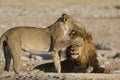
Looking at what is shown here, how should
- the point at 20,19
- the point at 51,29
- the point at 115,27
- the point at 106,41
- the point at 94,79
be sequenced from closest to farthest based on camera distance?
the point at 94,79 → the point at 51,29 → the point at 106,41 → the point at 115,27 → the point at 20,19

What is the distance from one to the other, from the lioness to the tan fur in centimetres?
22

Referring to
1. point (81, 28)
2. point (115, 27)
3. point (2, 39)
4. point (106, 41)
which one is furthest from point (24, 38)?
point (115, 27)

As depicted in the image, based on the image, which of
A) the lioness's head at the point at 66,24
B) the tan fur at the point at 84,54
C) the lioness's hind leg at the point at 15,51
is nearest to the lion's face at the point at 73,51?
the tan fur at the point at 84,54

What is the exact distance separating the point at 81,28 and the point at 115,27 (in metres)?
15.8

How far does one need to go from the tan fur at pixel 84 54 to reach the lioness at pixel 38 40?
225 mm

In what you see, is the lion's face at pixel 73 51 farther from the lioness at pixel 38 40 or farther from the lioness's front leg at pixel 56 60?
the lioness's front leg at pixel 56 60

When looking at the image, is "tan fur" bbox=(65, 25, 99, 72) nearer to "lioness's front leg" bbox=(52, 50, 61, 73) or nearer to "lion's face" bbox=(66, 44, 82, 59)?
"lion's face" bbox=(66, 44, 82, 59)

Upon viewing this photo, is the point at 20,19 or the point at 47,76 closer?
the point at 47,76

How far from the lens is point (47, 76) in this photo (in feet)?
31.1

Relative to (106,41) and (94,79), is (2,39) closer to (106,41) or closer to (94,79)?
(94,79)

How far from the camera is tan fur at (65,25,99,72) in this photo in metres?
10.2

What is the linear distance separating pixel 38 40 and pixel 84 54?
86cm

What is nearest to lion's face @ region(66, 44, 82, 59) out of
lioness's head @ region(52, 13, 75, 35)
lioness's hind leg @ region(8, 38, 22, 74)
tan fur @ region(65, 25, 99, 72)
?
tan fur @ region(65, 25, 99, 72)

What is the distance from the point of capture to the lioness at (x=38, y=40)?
973 centimetres
